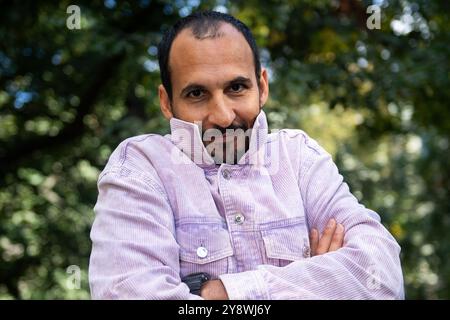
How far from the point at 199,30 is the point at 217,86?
0.61ft

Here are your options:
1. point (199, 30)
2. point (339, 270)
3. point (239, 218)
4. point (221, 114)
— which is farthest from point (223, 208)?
point (199, 30)

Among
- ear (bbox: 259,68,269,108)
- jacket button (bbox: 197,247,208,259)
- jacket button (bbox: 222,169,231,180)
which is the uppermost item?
ear (bbox: 259,68,269,108)

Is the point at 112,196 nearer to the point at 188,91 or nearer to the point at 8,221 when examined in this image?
the point at 188,91

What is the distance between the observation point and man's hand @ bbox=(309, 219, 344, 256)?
2104mm

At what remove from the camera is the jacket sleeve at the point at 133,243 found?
1.84 m

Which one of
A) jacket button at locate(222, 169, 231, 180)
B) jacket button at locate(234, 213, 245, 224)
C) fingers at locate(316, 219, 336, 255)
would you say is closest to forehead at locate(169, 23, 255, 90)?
jacket button at locate(222, 169, 231, 180)

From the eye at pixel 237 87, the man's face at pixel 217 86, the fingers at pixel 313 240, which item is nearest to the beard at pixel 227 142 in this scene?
the man's face at pixel 217 86

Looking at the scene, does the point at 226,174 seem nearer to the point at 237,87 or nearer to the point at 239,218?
the point at 239,218

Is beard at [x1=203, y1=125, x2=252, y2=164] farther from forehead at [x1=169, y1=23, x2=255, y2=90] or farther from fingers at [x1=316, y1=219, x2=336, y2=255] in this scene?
fingers at [x1=316, y1=219, x2=336, y2=255]

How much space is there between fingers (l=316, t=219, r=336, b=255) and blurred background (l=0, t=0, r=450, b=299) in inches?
94.0

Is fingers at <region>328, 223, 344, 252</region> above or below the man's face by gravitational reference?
below

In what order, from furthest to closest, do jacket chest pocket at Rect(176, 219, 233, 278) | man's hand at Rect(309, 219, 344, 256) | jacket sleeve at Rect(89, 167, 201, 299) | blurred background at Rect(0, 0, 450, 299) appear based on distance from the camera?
blurred background at Rect(0, 0, 450, 299) → man's hand at Rect(309, 219, 344, 256) → jacket chest pocket at Rect(176, 219, 233, 278) → jacket sleeve at Rect(89, 167, 201, 299)

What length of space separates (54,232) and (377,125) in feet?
11.3

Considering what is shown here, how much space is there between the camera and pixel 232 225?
6.76 feet
